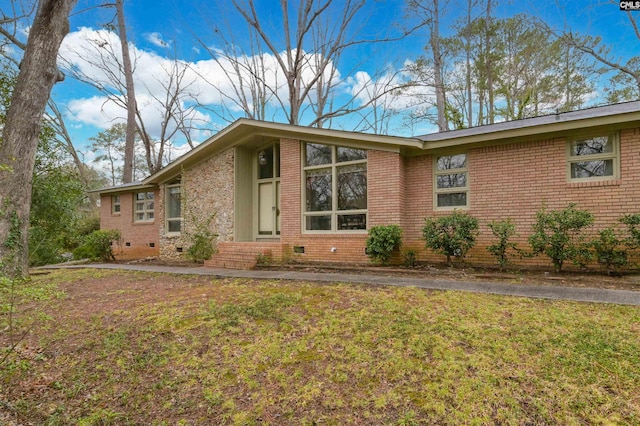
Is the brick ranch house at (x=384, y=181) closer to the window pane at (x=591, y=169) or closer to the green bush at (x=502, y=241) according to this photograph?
the window pane at (x=591, y=169)

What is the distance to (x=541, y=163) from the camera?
6738 millimetres

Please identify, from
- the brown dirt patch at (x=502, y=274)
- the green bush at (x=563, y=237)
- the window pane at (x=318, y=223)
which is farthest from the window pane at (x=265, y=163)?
the green bush at (x=563, y=237)

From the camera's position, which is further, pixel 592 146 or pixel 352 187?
pixel 352 187

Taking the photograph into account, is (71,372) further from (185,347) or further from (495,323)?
(495,323)

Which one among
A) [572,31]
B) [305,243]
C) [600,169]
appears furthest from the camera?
[572,31]

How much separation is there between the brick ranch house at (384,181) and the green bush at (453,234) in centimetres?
76

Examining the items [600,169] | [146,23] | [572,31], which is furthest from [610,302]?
A: [146,23]

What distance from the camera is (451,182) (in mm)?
7742

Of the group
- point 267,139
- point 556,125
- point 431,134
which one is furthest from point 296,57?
point 556,125

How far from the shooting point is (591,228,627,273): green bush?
549 centimetres

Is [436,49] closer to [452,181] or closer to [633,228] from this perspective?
[452,181]

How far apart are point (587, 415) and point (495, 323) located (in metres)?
1.42

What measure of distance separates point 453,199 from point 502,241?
5.47 ft

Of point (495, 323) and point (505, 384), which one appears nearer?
point (505, 384)
